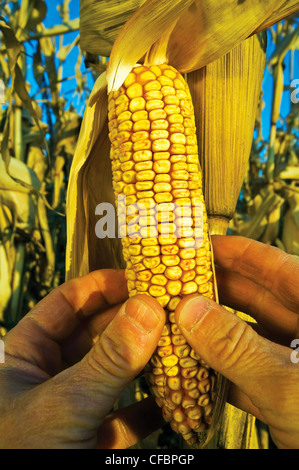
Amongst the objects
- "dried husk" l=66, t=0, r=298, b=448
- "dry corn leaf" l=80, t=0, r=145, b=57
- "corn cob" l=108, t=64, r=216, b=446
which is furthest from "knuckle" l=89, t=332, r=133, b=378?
"dry corn leaf" l=80, t=0, r=145, b=57

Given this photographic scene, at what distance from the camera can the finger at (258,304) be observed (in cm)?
98

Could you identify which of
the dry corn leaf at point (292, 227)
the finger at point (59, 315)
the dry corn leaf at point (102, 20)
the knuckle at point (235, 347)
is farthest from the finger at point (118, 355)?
the dry corn leaf at point (292, 227)

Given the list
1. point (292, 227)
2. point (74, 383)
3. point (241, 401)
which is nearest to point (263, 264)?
point (241, 401)

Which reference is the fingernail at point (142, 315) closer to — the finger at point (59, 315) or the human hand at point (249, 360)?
the human hand at point (249, 360)

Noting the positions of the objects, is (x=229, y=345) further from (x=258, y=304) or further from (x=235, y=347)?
(x=258, y=304)

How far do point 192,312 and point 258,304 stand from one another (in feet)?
1.63

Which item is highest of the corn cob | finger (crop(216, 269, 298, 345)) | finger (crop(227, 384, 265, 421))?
the corn cob

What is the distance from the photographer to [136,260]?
69 centimetres

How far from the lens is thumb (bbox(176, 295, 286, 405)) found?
1.99 feet

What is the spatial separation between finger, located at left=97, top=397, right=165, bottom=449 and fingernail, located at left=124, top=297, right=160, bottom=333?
15.0 inches

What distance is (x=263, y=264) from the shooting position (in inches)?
39.5

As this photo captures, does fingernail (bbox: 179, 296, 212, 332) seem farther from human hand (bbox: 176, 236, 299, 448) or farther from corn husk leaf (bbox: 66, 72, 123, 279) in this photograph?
corn husk leaf (bbox: 66, 72, 123, 279)

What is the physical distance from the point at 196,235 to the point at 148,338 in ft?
0.74
